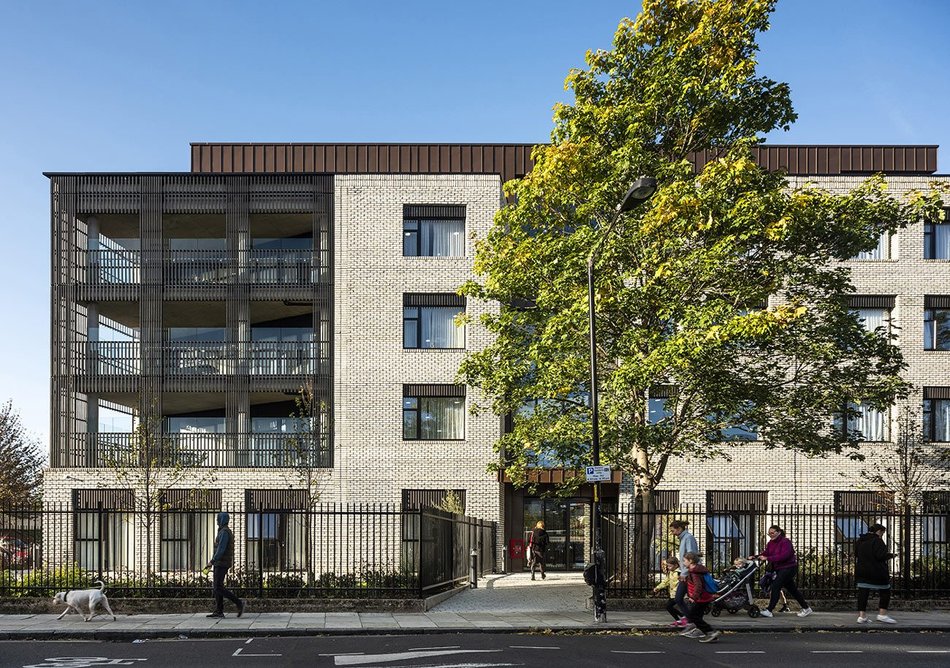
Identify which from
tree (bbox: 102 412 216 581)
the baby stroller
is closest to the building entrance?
tree (bbox: 102 412 216 581)

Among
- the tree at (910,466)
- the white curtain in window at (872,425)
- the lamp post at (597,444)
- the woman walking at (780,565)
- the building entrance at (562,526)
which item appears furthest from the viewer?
the building entrance at (562,526)

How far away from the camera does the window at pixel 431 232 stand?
32781 mm

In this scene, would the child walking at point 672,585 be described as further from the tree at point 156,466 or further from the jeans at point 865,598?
the tree at point 156,466

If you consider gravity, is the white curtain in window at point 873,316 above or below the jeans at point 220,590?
above

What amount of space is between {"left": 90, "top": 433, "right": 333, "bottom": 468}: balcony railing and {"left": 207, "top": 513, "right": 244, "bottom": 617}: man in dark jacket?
43.6ft

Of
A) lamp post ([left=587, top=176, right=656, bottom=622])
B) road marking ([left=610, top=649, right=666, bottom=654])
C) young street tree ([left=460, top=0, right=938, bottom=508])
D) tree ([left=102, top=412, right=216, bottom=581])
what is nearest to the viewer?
road marking ([left=610, top=649, right=666, bottom=654])

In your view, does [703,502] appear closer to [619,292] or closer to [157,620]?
[619,292]

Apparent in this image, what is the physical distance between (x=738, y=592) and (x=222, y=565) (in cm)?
983

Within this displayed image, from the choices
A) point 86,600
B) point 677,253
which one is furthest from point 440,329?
point 86,600

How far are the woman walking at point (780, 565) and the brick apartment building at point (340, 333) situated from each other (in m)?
12.9

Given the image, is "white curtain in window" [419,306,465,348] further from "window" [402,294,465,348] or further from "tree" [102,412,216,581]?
"tree" [102,412,216,581]

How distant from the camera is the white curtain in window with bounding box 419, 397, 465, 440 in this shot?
3216cm

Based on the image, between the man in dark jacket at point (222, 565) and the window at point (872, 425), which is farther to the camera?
the window at point (872, 425)

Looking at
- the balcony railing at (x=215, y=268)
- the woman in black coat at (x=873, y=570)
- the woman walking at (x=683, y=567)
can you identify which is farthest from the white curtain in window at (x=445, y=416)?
the woman in black coat at (x=873, y=570)
